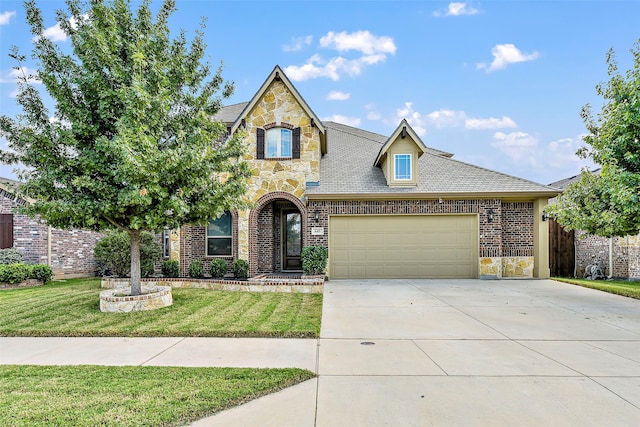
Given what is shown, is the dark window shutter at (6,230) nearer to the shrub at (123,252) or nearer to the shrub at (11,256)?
the shrub at (11,256)

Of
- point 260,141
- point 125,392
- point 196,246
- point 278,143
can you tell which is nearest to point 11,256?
point 196,246

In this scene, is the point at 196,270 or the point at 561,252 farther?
the point at 561,252

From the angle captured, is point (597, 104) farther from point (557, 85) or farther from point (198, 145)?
point (198, 145)

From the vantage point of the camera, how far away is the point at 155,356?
4.97m

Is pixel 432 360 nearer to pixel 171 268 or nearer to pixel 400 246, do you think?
pixel 400 246

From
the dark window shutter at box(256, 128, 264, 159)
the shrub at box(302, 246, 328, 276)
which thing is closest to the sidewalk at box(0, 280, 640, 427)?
the shrub at box(302, 246, 328, 276)

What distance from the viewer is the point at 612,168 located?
8406 millimetres

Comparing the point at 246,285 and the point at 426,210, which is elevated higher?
the point at 426,210

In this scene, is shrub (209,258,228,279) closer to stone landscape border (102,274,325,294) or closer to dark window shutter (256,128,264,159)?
stone landscape border (102,274,325,294)

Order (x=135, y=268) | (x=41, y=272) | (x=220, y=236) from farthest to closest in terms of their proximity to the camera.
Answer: (x=220, y=236) → (x=41, y=272) → (x=135, y=268)

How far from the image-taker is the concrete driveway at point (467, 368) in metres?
3.32

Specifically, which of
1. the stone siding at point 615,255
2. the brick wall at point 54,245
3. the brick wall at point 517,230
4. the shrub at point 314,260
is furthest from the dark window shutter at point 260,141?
the stone siding at point 615,255

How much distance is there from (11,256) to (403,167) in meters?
14.4

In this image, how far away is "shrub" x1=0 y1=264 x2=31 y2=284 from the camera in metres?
11.7
